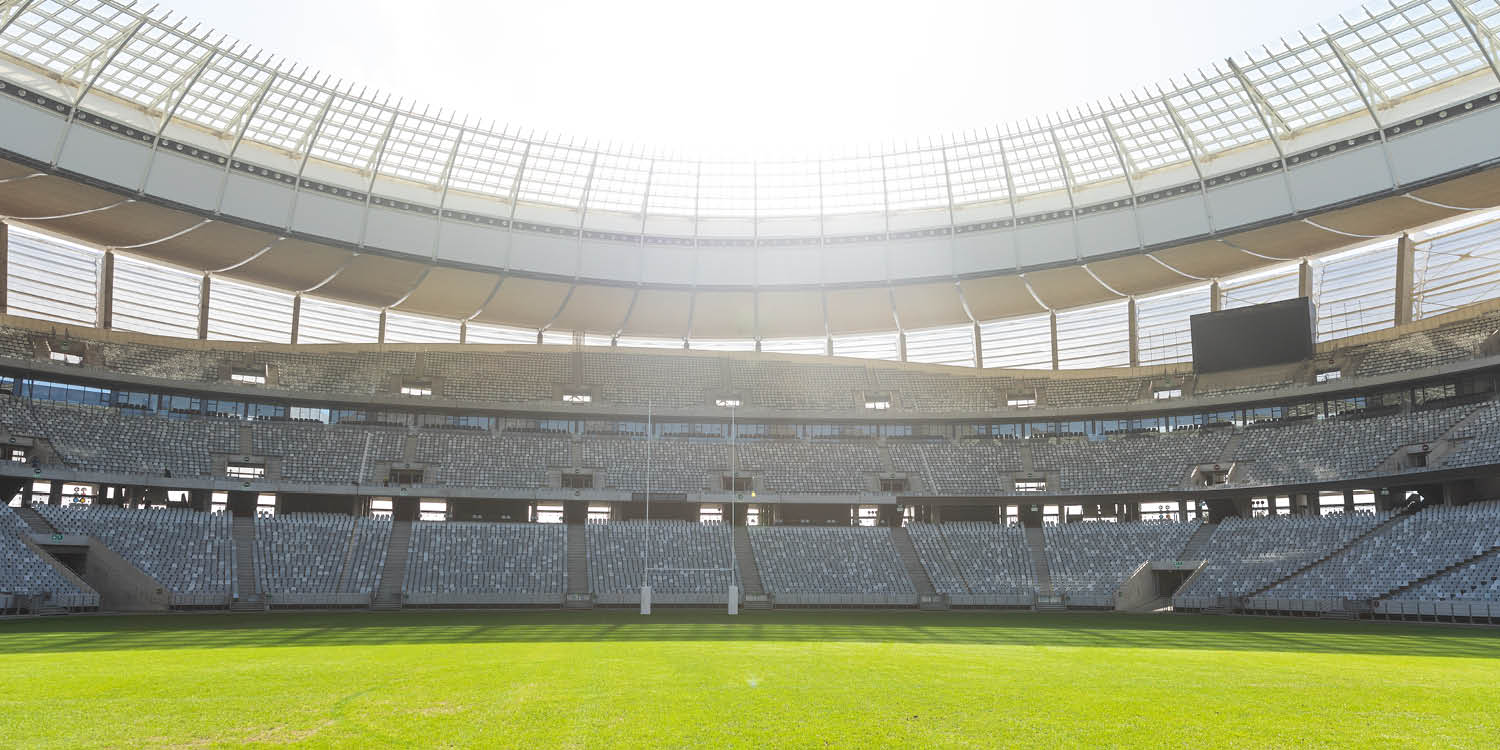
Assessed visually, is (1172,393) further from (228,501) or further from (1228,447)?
(228,501)

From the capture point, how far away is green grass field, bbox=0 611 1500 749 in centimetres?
1285

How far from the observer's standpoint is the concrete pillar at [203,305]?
54.8 metres

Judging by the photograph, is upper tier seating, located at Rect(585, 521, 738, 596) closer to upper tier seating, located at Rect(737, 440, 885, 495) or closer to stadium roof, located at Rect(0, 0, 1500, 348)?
upper tier seating, located at Rect(737, 440, 885, 495)

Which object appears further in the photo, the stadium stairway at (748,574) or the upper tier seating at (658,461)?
the upper tier seating at (658,461)

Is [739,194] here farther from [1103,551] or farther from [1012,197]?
[1103,551]

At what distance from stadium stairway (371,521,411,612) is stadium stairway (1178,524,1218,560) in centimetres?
3756

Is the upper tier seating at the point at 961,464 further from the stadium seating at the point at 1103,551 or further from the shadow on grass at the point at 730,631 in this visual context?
the shadow on grass at the point at 730,631

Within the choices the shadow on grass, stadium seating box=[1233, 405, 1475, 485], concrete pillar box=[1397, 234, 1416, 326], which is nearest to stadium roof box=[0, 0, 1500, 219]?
concrete pillar box=[1397, 234, 1416, 326]

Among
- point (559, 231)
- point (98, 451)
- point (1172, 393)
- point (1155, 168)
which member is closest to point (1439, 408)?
point (1172, 393)

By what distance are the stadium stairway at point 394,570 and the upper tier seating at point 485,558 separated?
309mm

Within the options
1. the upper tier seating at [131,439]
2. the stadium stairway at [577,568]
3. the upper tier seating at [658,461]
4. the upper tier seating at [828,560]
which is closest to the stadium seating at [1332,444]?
the upper tier seating at [828,560]

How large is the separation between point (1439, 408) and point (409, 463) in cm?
5295

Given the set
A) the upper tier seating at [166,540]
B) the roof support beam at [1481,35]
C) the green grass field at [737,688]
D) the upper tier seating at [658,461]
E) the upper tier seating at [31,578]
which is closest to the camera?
the green grass field at [737,688]

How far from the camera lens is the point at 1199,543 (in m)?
49.0
